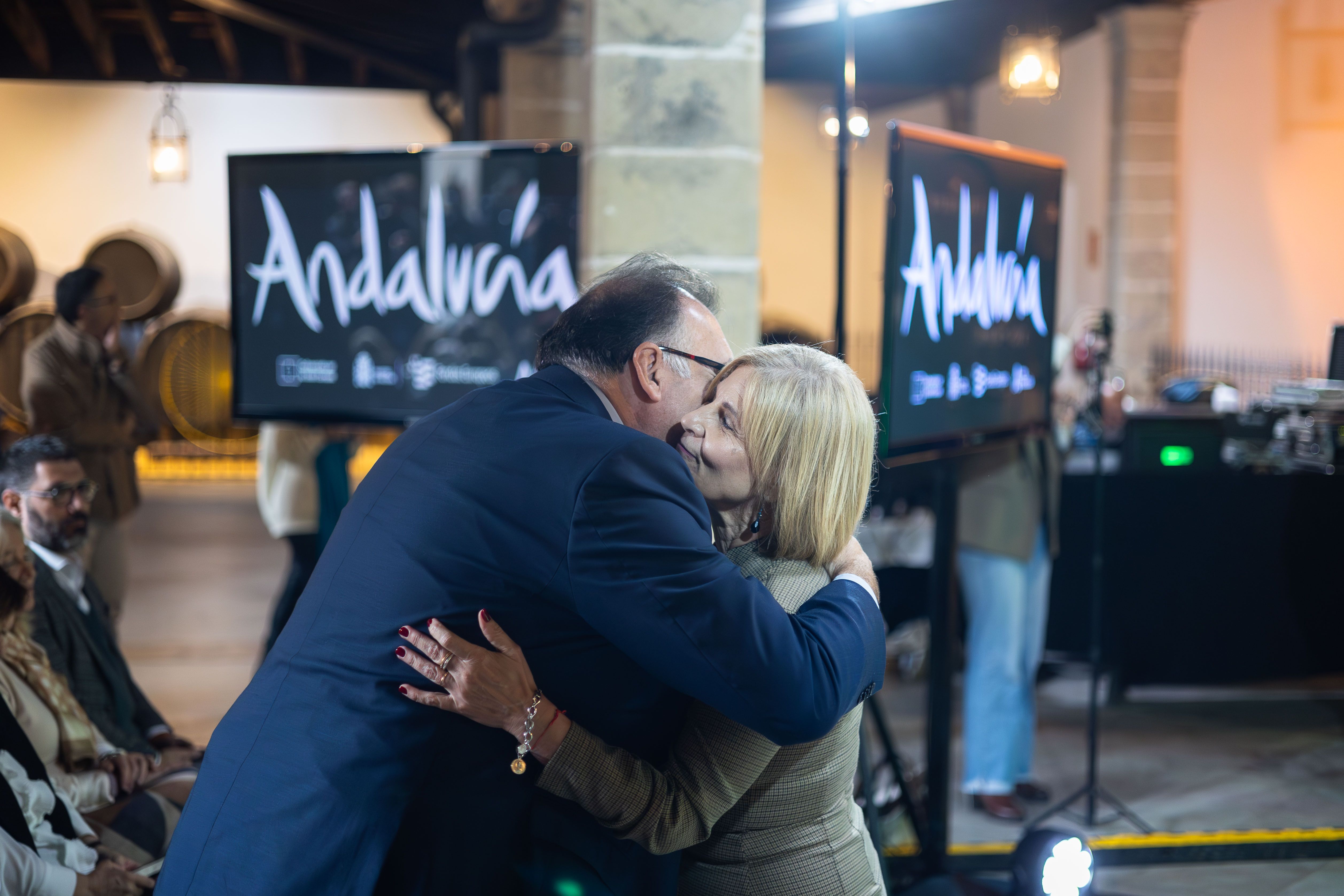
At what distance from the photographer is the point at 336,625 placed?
4.97 feet

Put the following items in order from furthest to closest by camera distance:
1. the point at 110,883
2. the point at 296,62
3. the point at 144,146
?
the point at 144,146 < the point at 296,62 < the point at 110,883

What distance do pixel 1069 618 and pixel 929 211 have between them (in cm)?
304

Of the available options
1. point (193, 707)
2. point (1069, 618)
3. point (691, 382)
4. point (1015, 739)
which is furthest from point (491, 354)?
point (1069, 618)

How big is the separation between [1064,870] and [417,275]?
7.24 ft

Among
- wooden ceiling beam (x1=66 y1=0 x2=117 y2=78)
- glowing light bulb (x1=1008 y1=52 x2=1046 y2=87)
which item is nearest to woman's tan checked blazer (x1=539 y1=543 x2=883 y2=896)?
glowing light bulb (x1=1008 y1=52 x2=1046 y2=87)

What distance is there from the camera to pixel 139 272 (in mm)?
9695

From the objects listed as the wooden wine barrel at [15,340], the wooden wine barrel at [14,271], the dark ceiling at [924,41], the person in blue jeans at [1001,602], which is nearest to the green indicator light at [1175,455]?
the person in blue jeans at [1001,602]

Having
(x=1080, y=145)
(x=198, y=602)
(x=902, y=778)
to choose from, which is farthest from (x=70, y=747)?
(x=1080, y=145)

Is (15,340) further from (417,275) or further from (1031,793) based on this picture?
(1031,793)

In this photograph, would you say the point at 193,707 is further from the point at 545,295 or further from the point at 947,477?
the point at 947,477

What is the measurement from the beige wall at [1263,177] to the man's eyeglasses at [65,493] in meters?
10.8

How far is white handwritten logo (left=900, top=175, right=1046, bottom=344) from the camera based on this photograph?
266 centimetres

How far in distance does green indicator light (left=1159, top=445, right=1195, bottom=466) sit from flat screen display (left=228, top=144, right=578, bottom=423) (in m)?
3.28

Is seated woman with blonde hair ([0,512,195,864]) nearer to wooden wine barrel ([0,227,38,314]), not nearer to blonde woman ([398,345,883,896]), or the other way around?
blonde woman ([398,345,883,896])
